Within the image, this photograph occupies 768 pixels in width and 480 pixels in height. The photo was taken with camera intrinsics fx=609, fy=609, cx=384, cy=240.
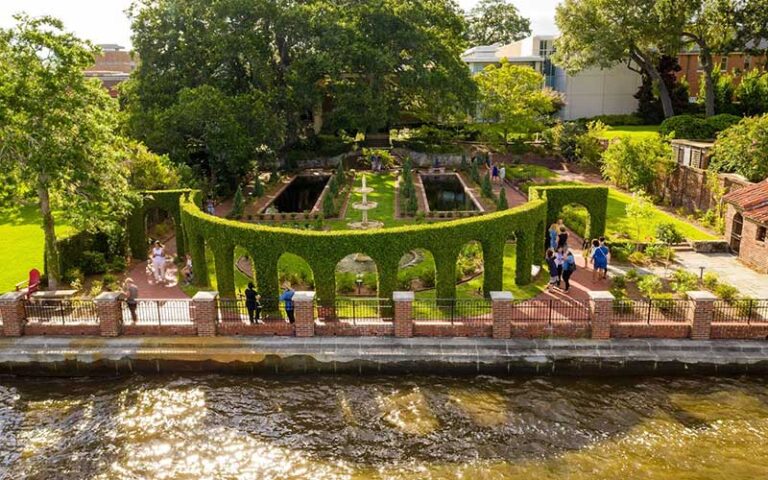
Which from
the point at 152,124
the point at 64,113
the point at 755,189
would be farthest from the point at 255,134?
the point at 755,189

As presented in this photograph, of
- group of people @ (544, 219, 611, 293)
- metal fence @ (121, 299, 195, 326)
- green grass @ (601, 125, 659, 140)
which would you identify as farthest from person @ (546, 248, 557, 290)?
green grass @ (601, 125, 659, 140)

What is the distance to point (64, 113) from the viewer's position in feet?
60.7

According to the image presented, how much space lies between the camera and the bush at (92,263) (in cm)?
2236

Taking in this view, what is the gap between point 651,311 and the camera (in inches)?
695

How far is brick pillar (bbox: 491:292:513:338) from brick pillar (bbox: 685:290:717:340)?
A: 4.93 metres

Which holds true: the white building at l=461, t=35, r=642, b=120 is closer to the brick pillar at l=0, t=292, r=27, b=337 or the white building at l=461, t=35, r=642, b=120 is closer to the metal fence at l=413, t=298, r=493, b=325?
the metal fence at l=413, t=298, r=493, b=325

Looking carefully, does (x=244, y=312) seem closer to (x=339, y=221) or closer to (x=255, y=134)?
(x=339, y=221)

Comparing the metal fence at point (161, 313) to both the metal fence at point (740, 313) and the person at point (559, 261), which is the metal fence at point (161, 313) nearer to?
the person at point (559, 261)

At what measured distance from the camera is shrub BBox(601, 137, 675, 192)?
33.8 meters

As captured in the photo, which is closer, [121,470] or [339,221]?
[121,470]

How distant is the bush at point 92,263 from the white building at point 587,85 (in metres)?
49.3

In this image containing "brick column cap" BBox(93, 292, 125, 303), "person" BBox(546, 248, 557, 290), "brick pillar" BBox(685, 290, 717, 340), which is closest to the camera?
"brick pillar" BBox(685, 290, 717, 340)

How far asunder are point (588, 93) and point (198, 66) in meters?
38.6

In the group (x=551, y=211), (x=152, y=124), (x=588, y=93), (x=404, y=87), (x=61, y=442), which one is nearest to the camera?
(x=61, y=442)
